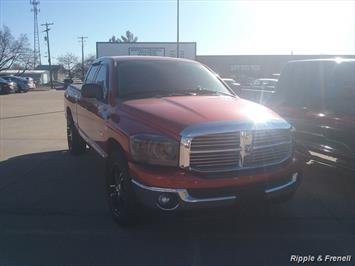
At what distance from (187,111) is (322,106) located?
2.67 meters

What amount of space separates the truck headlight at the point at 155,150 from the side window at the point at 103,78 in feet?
5.06

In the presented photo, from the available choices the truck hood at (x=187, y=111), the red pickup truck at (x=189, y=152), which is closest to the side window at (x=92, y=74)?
the red pickup truck at (x=189, y=152)

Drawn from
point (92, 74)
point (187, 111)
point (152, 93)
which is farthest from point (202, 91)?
point (92, 74)

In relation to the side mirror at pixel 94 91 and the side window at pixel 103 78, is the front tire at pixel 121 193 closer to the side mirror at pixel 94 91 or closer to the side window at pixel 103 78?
the side mirror at pixel 94 91

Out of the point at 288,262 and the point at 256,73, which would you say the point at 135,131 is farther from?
the point at 256,73

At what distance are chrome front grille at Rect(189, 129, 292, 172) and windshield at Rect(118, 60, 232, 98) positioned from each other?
1495mm

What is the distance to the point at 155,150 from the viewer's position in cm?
417

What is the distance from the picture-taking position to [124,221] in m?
4.70

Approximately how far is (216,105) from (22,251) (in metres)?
2.54

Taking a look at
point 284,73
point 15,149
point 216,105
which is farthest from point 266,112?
point 15,149

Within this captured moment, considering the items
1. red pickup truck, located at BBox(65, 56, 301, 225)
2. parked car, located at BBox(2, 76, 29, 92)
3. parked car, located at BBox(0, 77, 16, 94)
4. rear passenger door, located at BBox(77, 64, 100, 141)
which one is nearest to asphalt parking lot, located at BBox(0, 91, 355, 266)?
red pickup truck, located at BBox(65, 56, 301, 225)

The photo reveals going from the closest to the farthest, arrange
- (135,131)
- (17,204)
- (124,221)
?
(135,131) → (124,221) → (17,204)

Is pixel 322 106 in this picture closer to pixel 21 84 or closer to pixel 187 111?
pixel 187 111

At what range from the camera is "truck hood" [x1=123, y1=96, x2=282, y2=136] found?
4250 millimetres
